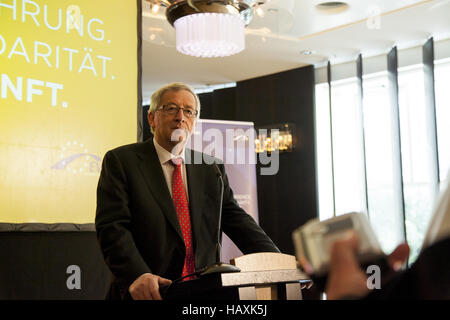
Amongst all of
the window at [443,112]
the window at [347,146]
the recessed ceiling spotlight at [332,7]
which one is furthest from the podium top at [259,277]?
the window at [347,146]

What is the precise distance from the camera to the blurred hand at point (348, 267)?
0.38 metres

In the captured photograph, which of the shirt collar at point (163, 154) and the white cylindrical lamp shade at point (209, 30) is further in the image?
the white cylindrical lamp shade at point (209, 30)

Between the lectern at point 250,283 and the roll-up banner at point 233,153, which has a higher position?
the roll-up banner at point 233,153

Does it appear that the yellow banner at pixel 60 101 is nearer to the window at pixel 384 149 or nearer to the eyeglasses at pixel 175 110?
the eyeglasses at pixel 175 110

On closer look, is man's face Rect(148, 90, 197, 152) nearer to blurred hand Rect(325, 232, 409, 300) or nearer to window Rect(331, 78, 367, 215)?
blurred hand Rect(325, 232, 409, 300)

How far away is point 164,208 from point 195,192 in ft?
0.60

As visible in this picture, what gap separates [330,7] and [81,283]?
144 inches

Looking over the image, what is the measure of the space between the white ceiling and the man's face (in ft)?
4.92

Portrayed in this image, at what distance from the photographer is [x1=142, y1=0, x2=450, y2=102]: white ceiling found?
536 cm

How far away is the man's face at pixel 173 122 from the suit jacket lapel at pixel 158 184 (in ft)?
0.38

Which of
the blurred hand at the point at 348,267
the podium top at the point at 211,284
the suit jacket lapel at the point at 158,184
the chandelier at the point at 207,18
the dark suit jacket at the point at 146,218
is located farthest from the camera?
the chandelier at the point at 207,18

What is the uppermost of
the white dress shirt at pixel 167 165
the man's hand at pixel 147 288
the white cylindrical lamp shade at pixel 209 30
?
the white cylindrical lamp shade at pixel 209 30
